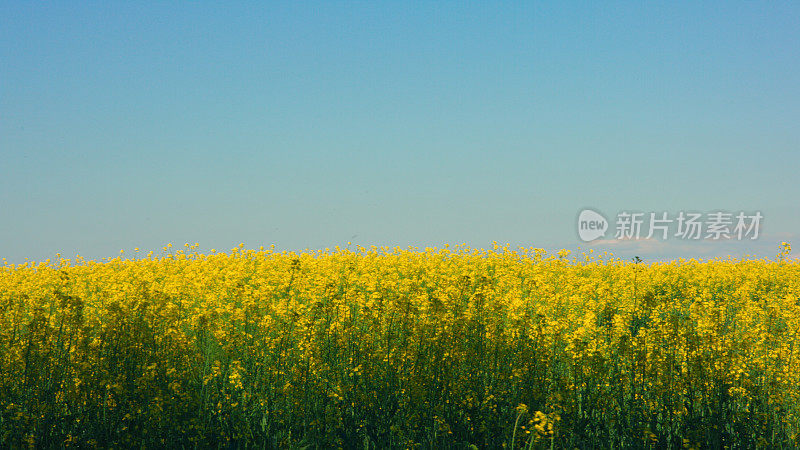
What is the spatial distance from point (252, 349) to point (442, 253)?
26.2 feet

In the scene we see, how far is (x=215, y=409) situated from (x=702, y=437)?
3.78m

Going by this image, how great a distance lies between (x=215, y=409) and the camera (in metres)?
5.25

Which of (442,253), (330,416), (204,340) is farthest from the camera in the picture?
(442,253)

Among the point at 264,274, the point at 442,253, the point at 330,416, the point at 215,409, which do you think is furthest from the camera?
the point at 442,253

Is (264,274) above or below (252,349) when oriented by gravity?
above

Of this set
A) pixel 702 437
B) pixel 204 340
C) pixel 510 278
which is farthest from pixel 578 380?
pixel 510 278

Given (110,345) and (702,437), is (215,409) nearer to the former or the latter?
(110,345)

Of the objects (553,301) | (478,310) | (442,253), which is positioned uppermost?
(442,253)

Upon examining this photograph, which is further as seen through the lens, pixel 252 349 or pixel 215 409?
pixel 252 349

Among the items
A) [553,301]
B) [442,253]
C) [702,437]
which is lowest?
[702,437]

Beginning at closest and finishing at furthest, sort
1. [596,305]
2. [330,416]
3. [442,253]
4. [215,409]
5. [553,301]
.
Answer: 1. [330,416]
2. [215,409]
3. [553,301]
4. [596,305]
5. [442,253]

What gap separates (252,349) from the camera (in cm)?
598

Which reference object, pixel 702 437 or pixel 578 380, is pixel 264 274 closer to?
pixel 578 380

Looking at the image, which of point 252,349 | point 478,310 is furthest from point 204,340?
point 478,310
